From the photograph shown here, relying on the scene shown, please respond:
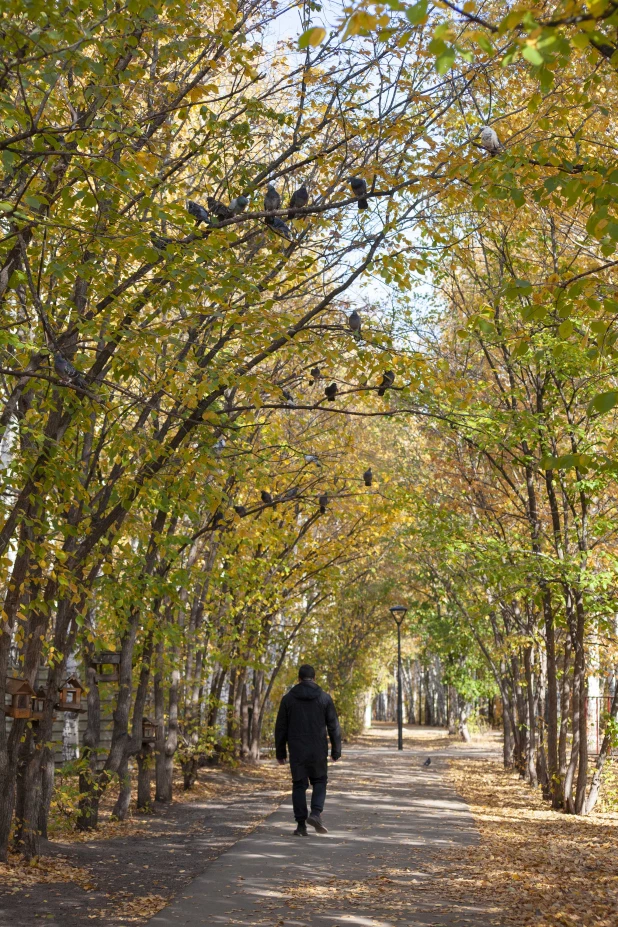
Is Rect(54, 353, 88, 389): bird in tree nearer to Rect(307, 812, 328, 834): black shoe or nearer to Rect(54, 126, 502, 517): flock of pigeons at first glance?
Rect(54, 126, 502, 517): flock of pigeons

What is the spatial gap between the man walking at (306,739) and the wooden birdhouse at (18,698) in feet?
9.53

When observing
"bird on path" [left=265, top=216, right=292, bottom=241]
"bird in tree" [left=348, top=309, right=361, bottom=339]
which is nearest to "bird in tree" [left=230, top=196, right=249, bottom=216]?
"bird on path" [left=265, top=216, right=292, bottom=241]

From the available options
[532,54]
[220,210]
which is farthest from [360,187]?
[532,54]

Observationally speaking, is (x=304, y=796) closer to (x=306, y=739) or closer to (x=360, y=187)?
(x=306, y=739)

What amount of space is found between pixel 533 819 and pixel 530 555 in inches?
142

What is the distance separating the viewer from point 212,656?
16062 millimetres

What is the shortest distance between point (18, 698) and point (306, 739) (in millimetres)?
3313

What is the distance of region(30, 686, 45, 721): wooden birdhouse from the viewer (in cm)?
898

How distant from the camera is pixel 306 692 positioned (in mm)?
10484

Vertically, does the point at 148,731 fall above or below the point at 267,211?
below

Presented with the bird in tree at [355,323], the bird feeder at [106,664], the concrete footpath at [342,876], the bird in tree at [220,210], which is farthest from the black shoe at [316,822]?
the bird in tree at [220,210]

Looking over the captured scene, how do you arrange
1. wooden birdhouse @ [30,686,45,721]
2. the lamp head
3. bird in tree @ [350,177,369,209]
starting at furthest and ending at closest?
the lamp head < wooden birdhouse @ [30,686,45,721] < bird in tree @ [350,177,369,209]

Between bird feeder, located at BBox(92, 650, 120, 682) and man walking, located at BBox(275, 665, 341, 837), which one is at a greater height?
bird feeder, located at BBox(92, 650, 120, 682)

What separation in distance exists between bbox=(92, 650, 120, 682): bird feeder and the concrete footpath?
2610 mm
